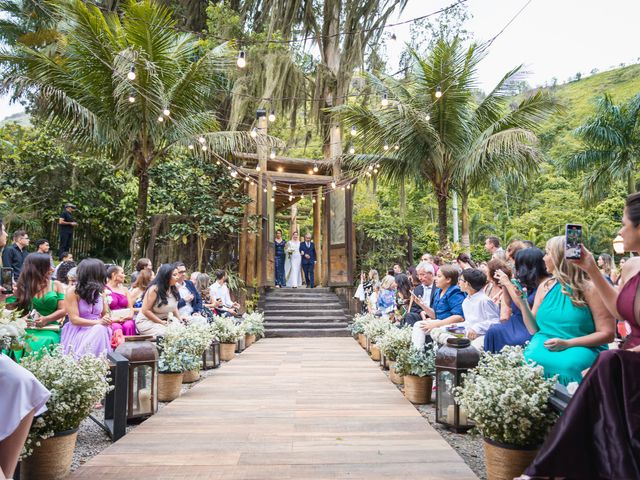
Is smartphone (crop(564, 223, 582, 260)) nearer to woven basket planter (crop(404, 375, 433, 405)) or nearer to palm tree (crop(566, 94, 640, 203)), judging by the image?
woven basket planter (crop(404, 375, 433, 405))

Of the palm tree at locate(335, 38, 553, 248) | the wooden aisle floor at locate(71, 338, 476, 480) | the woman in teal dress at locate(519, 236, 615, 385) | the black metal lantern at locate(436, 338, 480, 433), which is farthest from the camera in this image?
the palm tree at locate(335, 38, 553, 248)

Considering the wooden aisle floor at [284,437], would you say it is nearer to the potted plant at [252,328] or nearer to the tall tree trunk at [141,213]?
the potted plant at [252,328]

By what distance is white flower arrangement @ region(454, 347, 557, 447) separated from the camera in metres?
2.64

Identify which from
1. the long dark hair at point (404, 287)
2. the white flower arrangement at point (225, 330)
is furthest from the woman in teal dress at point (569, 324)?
the white flower arrangement at point (225, 330)

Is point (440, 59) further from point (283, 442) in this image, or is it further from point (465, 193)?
point (283, 442)

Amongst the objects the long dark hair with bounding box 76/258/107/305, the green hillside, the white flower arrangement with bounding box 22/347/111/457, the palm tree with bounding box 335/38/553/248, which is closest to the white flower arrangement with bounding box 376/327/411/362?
the long dark hair with bounding box 76/258/107/305

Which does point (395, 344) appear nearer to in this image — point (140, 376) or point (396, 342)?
point (396, 342)

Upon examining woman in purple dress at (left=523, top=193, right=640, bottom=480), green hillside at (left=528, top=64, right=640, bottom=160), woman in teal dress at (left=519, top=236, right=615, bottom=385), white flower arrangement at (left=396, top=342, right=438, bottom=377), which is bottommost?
white flower arrangement at (left=396, top=342, right=438, bottom=377)

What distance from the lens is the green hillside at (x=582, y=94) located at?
30.4 m

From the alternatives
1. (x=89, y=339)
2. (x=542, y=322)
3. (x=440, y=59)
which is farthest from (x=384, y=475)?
(x=440, y=59)

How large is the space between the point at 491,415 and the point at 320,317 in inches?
388

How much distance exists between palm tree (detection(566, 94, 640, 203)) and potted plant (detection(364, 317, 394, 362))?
1390cm

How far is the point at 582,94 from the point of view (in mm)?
53438

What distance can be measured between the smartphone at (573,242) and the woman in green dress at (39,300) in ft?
13.5
